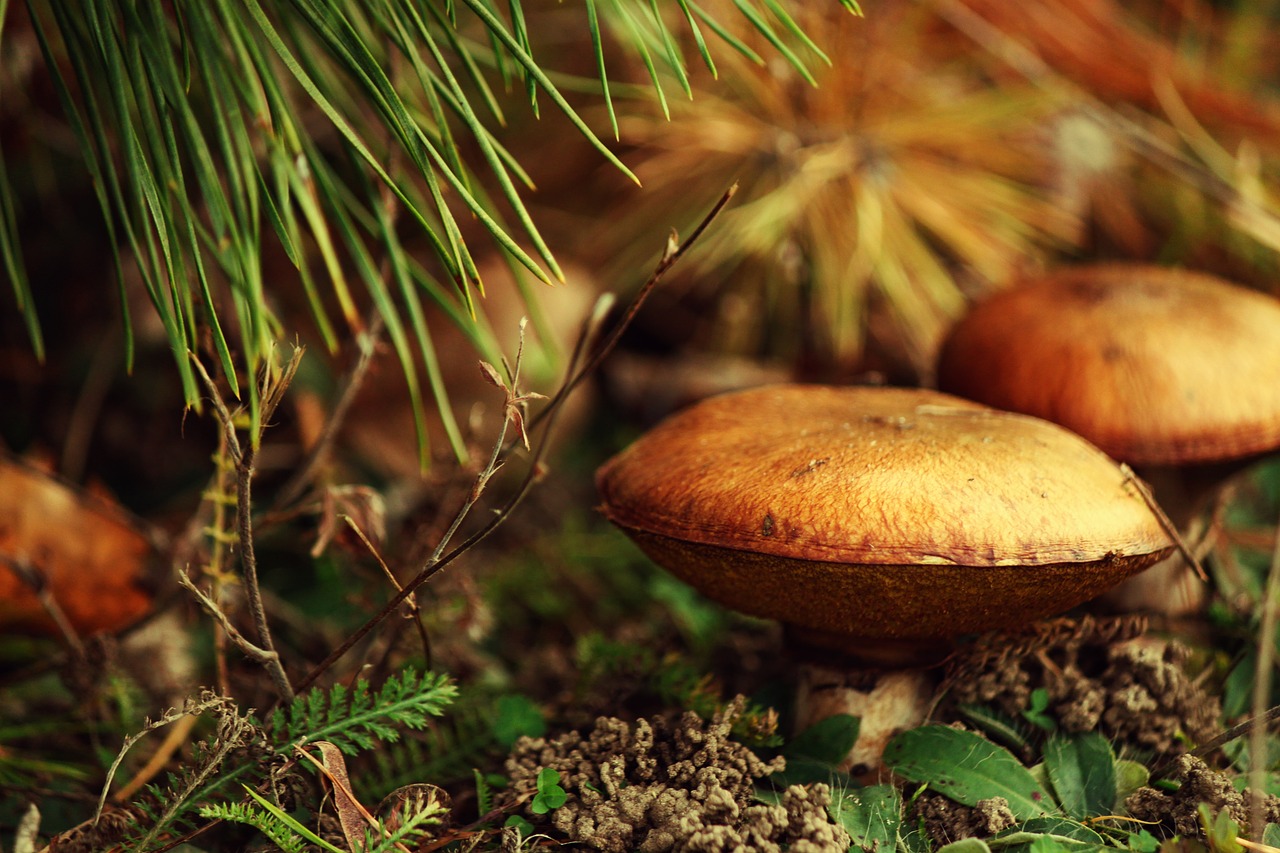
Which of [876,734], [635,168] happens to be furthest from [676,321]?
[876,734]

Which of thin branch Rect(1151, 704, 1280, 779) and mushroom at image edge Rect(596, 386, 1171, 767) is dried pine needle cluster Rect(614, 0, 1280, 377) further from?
thin branch Rect(1151, 704, 1280, 779)

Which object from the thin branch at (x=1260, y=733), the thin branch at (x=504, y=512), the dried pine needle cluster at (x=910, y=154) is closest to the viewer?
the thin branch at (x=1260, y=733)

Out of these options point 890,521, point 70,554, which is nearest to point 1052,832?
point 890,521

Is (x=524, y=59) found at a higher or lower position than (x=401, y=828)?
higher

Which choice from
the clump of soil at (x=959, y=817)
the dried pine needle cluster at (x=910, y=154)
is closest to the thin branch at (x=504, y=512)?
the clump of soil at (x=959, y=817)

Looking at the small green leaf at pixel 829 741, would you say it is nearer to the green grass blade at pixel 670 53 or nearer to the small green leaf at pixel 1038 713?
the small green leaf at pixel 1038 713

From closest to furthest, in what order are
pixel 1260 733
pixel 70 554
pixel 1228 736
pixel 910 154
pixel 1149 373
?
1. pixel 1260 733
2. pixel 1228 736
3. pixel 1149 373
4. pixel 70 554
5. pixel 910 154

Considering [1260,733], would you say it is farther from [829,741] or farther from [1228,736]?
[829,741]
